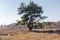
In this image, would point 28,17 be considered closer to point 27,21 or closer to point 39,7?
point 27,21

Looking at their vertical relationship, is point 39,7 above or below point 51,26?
above

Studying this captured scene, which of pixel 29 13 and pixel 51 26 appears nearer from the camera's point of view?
pixel 29 13

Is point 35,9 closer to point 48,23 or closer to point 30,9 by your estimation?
point 30,9

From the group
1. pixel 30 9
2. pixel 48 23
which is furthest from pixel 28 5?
pixel 48 23

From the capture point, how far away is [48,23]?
43531mm

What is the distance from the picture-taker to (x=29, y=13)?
114 ft

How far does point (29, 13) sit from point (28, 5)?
1.91 metres

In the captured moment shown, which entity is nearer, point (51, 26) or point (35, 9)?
point (35, 9)

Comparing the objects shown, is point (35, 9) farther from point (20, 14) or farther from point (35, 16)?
point (20, 14)

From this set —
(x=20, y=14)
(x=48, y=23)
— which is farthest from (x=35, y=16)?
(x=48, y=23)

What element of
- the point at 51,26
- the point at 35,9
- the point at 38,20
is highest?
the point at 35,9

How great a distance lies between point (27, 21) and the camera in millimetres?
35156

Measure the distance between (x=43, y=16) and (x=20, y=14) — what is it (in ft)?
17.9

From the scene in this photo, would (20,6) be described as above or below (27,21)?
above
